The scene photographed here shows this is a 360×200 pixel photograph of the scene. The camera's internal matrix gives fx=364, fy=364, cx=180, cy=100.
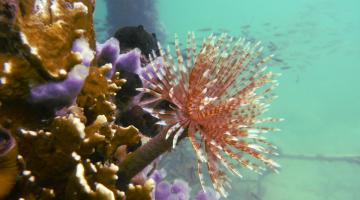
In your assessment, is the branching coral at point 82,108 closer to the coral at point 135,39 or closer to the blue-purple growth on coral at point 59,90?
the blue-purple growth on coral at point 59,90

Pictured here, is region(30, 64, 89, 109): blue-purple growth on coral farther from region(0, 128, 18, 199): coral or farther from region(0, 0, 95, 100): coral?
region(0, 128, 18, 199): coral

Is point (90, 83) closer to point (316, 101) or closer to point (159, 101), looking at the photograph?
point (159, 101)

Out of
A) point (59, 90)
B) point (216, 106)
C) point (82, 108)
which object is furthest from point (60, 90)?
point (216, 106)

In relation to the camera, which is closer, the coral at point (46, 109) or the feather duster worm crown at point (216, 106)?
the coral at point (46, 109)

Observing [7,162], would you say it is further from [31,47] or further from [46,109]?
[31,47]

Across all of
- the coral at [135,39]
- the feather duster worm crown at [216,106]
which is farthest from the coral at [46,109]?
the coral at [135,39]

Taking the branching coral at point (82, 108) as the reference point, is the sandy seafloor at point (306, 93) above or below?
below
